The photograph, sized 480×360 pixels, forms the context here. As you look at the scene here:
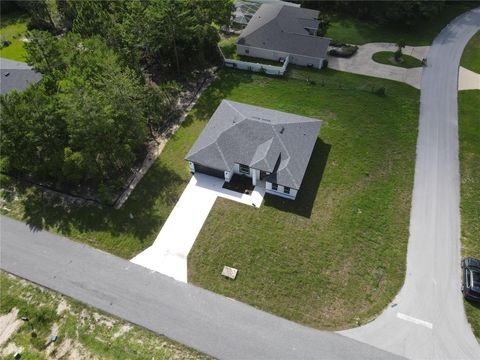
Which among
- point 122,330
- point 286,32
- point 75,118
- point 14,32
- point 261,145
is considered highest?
point 286,32

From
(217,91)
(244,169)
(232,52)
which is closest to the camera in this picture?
(244,169)

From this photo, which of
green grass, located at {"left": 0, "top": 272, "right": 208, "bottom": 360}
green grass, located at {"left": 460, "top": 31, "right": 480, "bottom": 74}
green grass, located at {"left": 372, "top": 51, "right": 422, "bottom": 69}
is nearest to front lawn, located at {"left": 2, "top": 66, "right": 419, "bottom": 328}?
green grass, located at {"left": 0, "top": 272, "right": 208, "bottom": 360}

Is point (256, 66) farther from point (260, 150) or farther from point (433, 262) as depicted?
point (433, 262)

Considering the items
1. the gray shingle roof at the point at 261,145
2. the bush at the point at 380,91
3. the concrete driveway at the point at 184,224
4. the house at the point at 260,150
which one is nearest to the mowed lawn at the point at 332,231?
the concrete driveway at the point at 184,224

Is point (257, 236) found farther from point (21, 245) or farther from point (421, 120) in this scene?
point (421, 120)

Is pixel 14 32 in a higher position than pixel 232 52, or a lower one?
higher

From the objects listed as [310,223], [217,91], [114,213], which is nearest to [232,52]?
[217,91]

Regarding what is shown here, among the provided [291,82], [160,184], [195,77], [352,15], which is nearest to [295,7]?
[352,15]

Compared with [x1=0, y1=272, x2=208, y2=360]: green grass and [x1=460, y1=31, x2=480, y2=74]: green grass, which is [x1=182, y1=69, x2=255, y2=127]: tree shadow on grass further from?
[x1=460, y1=31, x2=480, y2=74]: green grass
